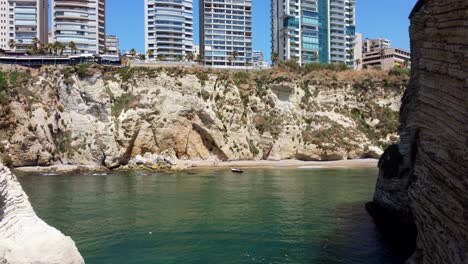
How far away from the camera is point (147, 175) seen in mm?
56656

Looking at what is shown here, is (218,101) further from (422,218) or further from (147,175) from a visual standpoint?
(422,218)

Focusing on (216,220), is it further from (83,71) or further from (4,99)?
(4,99)

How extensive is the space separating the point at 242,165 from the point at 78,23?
77795 millimetres

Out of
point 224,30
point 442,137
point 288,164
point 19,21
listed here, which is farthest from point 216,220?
point 224,30

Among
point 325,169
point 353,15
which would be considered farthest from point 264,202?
point 353,15

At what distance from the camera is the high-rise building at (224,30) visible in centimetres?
14025

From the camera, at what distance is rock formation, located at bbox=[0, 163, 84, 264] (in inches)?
471

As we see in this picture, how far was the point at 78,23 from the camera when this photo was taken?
122 metres

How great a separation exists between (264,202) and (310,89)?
55.4 metres

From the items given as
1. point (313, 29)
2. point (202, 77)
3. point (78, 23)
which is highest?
point (313, 29)

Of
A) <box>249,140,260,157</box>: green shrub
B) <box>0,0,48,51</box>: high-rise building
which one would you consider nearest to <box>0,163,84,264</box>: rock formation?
<box>249,140,260,157</box>: green shrub

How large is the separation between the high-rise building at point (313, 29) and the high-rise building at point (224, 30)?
10367 mm

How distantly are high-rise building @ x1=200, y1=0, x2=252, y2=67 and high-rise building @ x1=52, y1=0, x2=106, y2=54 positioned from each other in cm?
3379

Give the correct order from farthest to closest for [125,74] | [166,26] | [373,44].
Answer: [373,44] < [166,26] < [125,74]
